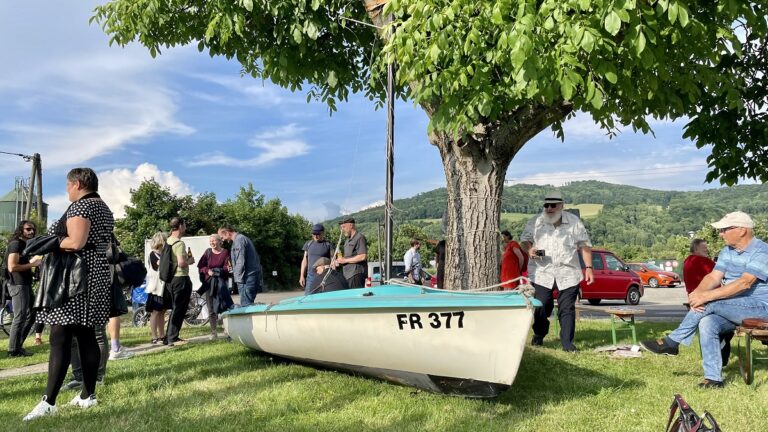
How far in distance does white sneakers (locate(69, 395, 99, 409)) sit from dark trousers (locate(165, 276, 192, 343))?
11.4 feet

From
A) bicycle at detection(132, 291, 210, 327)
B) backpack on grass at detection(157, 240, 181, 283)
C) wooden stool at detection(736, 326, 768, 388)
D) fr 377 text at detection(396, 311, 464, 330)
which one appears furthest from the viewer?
bicycle at detection(132, 291, 210, 327)

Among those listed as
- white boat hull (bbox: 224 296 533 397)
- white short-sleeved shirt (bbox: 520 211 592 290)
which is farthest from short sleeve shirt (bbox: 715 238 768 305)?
white boat hull (bbox: 224 296 533 397)

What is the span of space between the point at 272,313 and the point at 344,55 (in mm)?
4872

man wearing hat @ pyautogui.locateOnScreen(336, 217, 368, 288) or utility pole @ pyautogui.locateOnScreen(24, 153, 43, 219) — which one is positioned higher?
utility pole @ pyautogui.locateOnScreen(24, 153, 43, 219)

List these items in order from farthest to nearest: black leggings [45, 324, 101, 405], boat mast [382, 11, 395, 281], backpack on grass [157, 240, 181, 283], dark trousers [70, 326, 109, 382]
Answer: backpack on grass [157, 240, 181, 283] → boat mast [382, 11, 395, 281] → dark trousers [70, 326, 109, 382] → black leggings [45, 324, 101, 405]

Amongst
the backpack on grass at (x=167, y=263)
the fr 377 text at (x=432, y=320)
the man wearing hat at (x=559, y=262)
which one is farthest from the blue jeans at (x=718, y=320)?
the backpack on grass at (x=167, y=263)

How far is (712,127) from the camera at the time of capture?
8.54m

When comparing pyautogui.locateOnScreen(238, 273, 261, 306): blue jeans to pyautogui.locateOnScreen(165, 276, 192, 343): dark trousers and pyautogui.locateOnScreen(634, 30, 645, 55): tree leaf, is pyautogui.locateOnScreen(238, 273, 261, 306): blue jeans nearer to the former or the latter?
pyautogui.locateOnScreen(165, 276, 192, 343): dark trousers

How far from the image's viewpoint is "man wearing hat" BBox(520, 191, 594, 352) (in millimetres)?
6332

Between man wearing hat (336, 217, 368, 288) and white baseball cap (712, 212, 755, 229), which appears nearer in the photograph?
white baseball cap (712, 212, 755, 229)

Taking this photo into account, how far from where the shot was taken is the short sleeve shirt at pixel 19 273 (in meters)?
7.13

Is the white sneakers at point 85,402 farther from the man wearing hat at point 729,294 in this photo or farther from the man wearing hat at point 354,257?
the man wearing hat at point 729,294

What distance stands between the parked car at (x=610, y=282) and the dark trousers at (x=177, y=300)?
476 inches

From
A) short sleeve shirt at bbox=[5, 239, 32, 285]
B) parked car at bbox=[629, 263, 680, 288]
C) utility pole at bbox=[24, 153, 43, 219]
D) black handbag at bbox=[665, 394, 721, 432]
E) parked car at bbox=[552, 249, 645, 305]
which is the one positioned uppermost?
utility pole at bbox=[24, 153, 43, 219]
